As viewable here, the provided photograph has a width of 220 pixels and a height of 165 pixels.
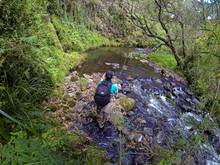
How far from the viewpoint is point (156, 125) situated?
940cm

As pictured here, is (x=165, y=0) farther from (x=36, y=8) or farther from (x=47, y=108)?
(x=47, y=108)

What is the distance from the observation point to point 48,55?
11.3m

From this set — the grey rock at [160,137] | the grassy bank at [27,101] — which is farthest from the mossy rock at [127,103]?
the grassy bank at [27,101]

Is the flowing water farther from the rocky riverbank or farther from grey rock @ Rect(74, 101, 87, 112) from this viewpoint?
grey rock @ Rect(74, 101, 87, 112)

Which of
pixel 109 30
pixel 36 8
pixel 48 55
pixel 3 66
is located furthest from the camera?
pixel 109 30

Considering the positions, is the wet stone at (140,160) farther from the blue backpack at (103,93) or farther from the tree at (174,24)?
the tree at (174,24)

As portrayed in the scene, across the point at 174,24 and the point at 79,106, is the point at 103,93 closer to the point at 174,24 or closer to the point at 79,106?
the point at 79,106

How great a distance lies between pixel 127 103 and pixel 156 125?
1.29 meters

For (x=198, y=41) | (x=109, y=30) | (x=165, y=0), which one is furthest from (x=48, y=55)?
(x=109, y=30)

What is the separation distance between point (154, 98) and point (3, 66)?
21.3 ft

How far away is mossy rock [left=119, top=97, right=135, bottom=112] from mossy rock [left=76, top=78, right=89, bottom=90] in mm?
1632

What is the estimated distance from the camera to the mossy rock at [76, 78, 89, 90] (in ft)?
37.0

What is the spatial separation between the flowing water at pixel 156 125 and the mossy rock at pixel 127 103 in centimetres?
17

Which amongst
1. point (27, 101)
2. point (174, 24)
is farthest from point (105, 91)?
point (174, 24)
